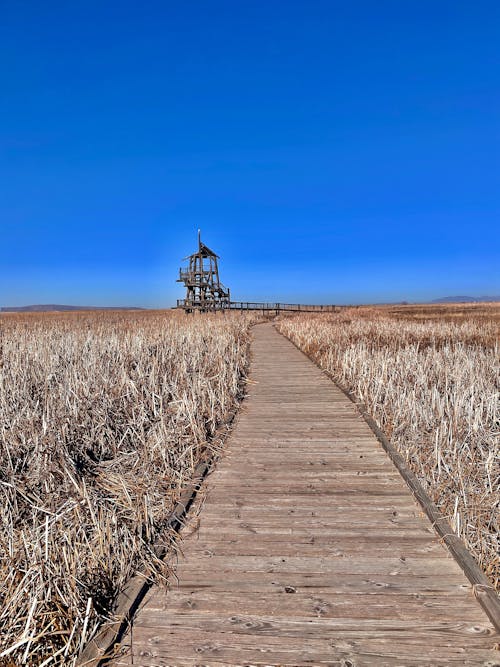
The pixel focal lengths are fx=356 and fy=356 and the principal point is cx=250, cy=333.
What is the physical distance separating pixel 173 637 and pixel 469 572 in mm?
1997

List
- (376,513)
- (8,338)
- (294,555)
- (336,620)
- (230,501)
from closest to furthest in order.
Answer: (336,620)
(294,555)
(376,513)
(230,501)
(8,338)

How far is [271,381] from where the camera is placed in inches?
362

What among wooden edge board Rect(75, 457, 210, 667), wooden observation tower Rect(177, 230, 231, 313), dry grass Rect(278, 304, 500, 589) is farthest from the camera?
wooden observation tower Rect(177, 230, 231, 313)

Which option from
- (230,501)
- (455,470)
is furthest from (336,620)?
(455,470)

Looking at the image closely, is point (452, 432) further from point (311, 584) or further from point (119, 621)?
point (119, 621)

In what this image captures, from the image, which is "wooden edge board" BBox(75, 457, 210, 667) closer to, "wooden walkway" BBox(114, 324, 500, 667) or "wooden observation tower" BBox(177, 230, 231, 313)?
"wooden walkway" BBox(114, 324, 500, 667)

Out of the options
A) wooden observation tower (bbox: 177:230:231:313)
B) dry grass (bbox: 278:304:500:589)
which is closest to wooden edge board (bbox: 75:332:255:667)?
dry grass (bbox: 278:304:500:589)

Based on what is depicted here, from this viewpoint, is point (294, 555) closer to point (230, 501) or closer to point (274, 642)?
point (274, 642)

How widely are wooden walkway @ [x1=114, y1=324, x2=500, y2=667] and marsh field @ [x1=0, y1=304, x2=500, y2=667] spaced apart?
13.2 inches

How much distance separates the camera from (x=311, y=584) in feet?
7.88

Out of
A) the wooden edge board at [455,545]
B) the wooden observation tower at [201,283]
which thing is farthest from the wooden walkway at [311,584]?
the wooden observation tower at [201,283]

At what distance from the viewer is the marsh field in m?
2.25

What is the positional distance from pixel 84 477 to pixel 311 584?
2638 millimetres

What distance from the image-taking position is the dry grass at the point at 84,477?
215cm
